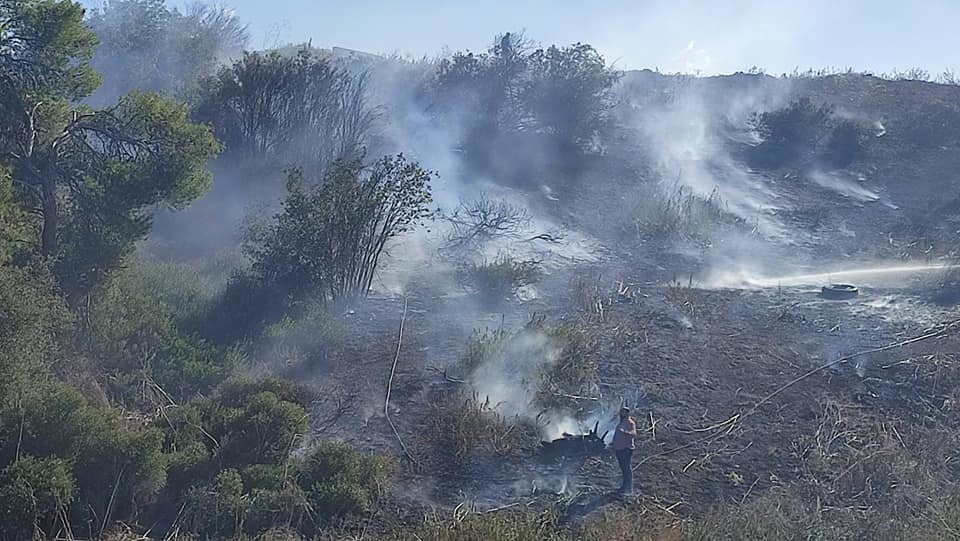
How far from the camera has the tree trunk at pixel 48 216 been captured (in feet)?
29.6

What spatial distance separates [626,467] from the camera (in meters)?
7.20

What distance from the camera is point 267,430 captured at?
279 inches

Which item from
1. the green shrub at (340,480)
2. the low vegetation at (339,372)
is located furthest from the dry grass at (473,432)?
the green shrub at (340,480)

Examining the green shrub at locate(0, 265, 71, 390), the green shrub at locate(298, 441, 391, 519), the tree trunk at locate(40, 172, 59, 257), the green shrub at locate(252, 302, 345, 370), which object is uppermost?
the tree trunk at locate(40, 172, 59, 257)

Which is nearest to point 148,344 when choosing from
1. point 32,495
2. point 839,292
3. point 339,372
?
point 339,372

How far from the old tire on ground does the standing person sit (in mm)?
6336

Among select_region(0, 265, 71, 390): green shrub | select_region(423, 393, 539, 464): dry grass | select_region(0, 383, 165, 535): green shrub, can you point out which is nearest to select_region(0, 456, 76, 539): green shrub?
select_region(0, 383, 165, 535): green shrub

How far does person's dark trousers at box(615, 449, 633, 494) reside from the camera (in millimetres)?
7176

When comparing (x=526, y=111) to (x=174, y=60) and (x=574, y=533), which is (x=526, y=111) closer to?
(x=174, y=60)

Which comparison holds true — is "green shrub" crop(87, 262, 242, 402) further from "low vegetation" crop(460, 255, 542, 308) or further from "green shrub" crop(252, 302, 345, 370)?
"low vegetation" crop(460, 255, 542, 308)

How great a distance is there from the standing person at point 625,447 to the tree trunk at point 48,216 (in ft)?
20.1

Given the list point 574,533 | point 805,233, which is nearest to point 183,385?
point 574,533

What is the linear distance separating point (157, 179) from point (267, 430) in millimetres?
3482

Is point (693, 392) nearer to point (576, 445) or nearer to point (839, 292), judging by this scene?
point (576, 445)
